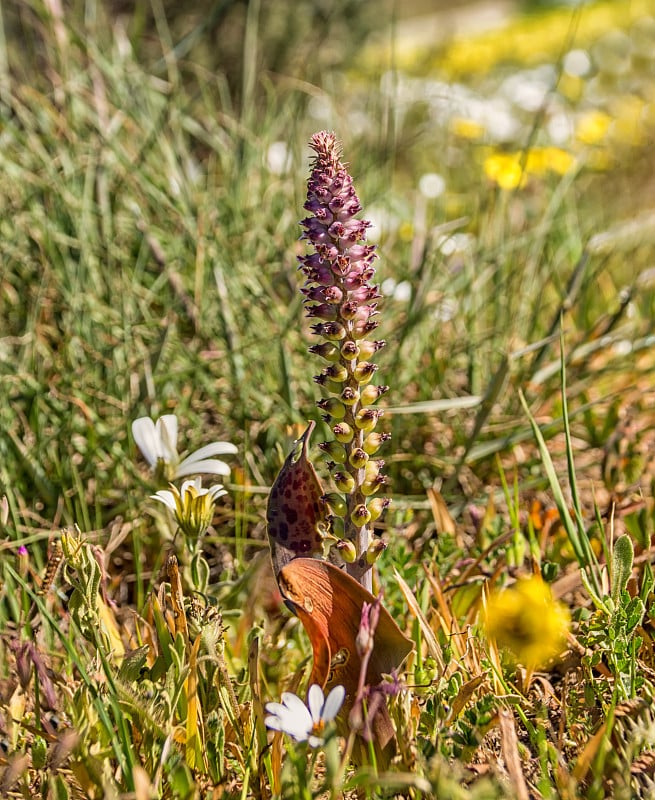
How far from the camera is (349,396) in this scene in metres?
1.14

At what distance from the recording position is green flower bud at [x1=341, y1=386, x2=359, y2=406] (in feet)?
3.74

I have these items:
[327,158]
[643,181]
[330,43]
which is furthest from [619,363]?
[330,43]

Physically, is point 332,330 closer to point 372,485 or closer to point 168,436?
point 372,485

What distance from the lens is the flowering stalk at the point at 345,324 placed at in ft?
3.59

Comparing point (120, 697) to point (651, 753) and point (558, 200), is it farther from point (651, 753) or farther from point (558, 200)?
point (558, 200)

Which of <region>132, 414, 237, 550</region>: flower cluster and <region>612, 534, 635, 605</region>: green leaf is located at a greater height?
<region>132, 414, 237, 550</region>: flower cluster

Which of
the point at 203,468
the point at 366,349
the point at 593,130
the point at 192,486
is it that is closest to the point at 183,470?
the point at 203,468

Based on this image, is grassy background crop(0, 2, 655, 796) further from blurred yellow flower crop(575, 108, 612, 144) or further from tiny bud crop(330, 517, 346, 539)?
blurred yellow flower crop(575, 108, 612, 144)

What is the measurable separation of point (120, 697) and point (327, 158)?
2.47ft

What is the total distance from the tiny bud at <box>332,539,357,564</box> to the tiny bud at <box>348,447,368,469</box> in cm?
11

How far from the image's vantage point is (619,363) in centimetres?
232

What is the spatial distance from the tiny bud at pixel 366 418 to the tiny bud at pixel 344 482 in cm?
7

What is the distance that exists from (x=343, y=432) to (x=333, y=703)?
35 cm

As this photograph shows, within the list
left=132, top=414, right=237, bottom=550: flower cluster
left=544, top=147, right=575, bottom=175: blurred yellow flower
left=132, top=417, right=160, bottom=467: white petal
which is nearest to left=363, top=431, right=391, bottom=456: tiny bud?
left=132, top=414, right=237, bottom=550: flower cluster
